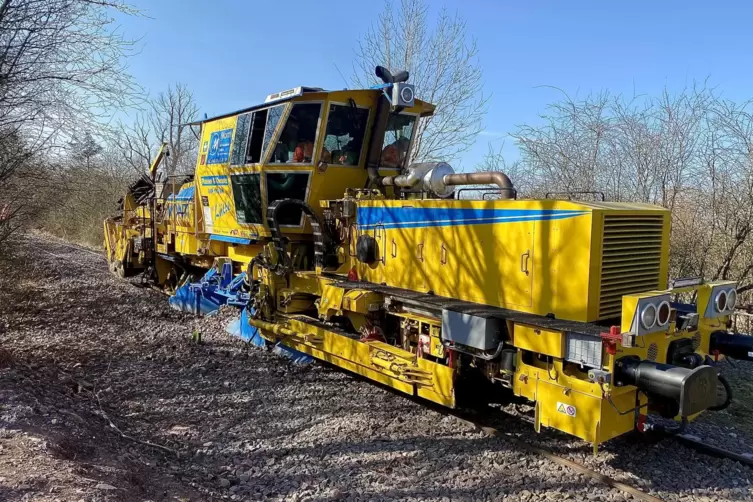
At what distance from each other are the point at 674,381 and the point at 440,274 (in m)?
2.49

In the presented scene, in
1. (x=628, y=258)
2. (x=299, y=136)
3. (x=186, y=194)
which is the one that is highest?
(x=299, y=136)

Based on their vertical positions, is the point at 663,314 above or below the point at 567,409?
above

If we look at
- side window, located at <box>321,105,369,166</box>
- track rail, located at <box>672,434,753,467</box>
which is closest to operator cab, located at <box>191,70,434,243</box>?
side window, located at <box>321,105,369,166</box>

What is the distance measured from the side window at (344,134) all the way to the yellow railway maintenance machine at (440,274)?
0.07 ft

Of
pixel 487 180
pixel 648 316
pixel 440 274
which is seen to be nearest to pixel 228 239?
pixel 440 274

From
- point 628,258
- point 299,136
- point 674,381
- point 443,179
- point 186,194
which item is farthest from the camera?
point 186,194

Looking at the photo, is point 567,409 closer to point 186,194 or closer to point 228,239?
point 228,239

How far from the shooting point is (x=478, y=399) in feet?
20.6

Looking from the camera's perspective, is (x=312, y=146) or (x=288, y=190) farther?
(x=288, y=190)

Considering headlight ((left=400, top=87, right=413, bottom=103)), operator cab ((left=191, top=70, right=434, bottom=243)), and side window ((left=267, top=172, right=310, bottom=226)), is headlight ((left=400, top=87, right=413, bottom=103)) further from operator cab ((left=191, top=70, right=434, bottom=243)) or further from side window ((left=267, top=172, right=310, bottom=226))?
side window ((left=267, top=172, right=310, bottom=226))

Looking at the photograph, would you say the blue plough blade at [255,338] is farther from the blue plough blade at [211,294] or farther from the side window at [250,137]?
the side window at [250,137]

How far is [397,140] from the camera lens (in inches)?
310

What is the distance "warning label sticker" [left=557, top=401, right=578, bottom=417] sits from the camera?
430 cm

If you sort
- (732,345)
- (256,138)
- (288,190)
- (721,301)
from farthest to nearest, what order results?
1. (256,138)
2. (288,190)
3. (721,301)
4. (732,345)
